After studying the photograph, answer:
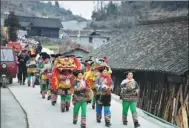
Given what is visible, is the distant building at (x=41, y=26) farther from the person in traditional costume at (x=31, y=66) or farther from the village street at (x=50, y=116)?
the village street at (x=50, y=116)

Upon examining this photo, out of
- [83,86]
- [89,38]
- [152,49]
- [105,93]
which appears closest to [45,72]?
[83,86]

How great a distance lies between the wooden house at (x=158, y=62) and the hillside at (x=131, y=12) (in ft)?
89.6

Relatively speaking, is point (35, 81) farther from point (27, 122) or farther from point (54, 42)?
point (54, 42)

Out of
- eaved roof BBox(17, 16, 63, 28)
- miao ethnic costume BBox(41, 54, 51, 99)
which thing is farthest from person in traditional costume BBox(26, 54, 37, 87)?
eaved roof BBox(17, 16, 63, 28)

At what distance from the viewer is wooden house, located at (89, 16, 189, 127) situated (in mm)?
17828

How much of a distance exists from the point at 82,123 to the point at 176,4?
1911 inches

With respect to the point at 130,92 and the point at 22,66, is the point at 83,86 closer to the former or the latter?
the point at 130,92

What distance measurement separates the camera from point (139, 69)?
20391 mm

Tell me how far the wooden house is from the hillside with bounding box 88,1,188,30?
2730 centimetres

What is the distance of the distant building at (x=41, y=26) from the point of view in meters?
50.5

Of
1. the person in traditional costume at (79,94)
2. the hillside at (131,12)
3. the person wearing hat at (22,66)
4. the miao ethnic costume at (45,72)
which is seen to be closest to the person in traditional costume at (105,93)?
the person in traditional costume at (79,94)

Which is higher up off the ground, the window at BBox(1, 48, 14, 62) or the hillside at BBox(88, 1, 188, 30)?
the hillside at BBox(88, 1, 188, 30)

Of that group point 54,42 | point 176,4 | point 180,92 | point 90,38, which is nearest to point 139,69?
point 180,92

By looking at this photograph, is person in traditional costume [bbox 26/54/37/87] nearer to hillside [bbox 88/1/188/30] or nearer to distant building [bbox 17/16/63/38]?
distant building [bbox 17/16/63/38]
